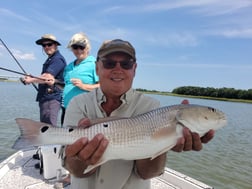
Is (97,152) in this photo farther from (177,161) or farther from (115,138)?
(177,161)

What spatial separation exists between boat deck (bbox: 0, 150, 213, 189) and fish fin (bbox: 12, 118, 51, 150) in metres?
2.80

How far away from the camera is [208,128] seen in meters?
2.40

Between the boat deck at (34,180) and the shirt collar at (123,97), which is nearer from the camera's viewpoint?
the shirt collar at (123,97)

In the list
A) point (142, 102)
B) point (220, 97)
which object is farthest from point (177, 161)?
point (220, 97)

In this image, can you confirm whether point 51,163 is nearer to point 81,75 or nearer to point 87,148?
point 81,75

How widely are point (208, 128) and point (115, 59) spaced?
1.00 meters

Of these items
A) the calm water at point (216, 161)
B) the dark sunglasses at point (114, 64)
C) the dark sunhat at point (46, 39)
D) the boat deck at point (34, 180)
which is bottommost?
the calm water at point (216, 161)

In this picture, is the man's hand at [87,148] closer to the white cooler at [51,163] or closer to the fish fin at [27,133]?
the fish fin at [27,133]

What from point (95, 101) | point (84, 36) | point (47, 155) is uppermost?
point (84, 36)

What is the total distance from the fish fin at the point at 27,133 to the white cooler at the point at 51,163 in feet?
9.23

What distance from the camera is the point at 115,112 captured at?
2689 millimetres

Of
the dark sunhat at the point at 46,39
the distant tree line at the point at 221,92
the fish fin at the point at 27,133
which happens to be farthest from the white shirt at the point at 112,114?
the distant tree line at the point at 221,92

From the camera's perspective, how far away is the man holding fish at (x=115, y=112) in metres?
2.47

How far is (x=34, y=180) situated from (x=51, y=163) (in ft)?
1.55
